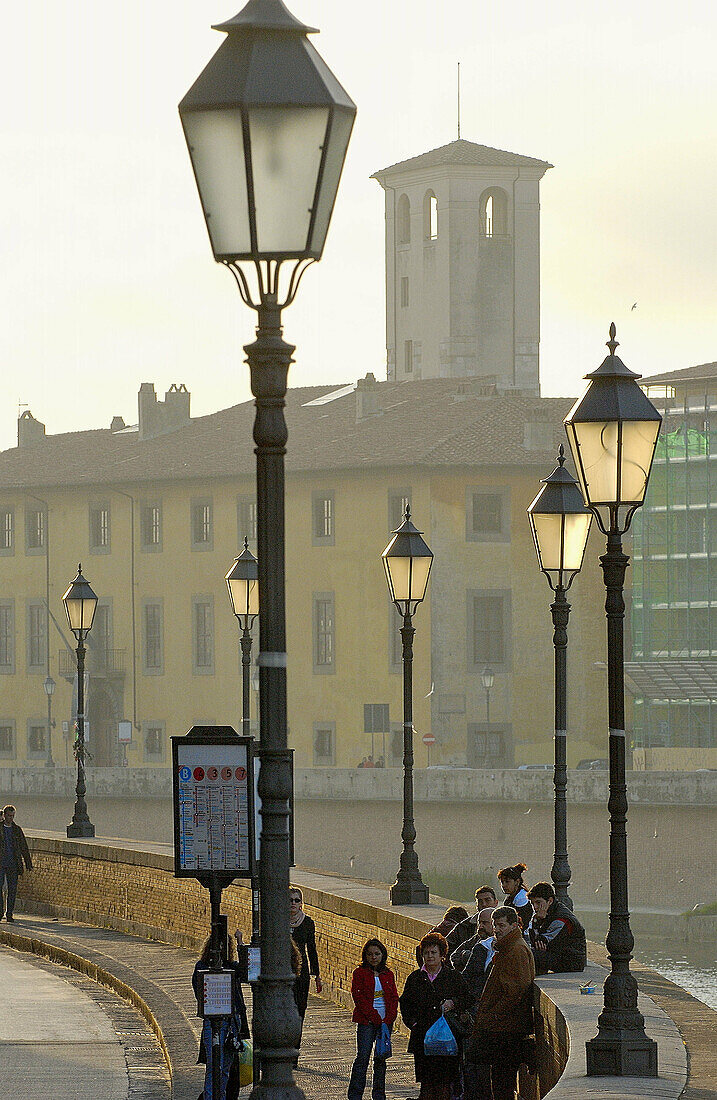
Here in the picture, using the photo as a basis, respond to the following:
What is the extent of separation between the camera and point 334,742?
61094 mm

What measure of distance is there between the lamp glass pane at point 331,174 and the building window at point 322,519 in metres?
56.0

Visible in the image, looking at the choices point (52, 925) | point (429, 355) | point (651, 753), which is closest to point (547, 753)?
point (651, 753)

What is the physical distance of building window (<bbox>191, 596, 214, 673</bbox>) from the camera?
63.8 m

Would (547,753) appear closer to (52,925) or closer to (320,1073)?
(52,925)

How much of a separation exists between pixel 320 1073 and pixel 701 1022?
3.19m

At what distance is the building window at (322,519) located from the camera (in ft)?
203

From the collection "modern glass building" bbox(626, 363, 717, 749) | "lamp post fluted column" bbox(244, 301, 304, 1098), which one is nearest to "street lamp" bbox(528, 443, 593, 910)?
"lamp post fluted column" bbox(244, 301, 304, 1098)

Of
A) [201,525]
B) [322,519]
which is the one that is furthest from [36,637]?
[322,519]

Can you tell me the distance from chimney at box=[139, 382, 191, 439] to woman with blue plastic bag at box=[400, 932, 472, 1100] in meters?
61.1

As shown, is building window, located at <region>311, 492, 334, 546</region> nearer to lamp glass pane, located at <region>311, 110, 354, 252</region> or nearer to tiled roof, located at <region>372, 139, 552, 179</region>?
tiled roof, located at <region>372, 139, 552, 179</region>

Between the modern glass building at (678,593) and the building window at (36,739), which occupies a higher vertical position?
the modern glass building at (678,593)

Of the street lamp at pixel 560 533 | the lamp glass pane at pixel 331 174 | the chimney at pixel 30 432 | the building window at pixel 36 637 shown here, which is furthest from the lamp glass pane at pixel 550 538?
the chimney at pixel 30 432

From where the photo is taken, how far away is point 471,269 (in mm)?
81438

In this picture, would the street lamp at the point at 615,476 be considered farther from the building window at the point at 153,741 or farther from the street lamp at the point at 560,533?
the building window at the point at 153,741
